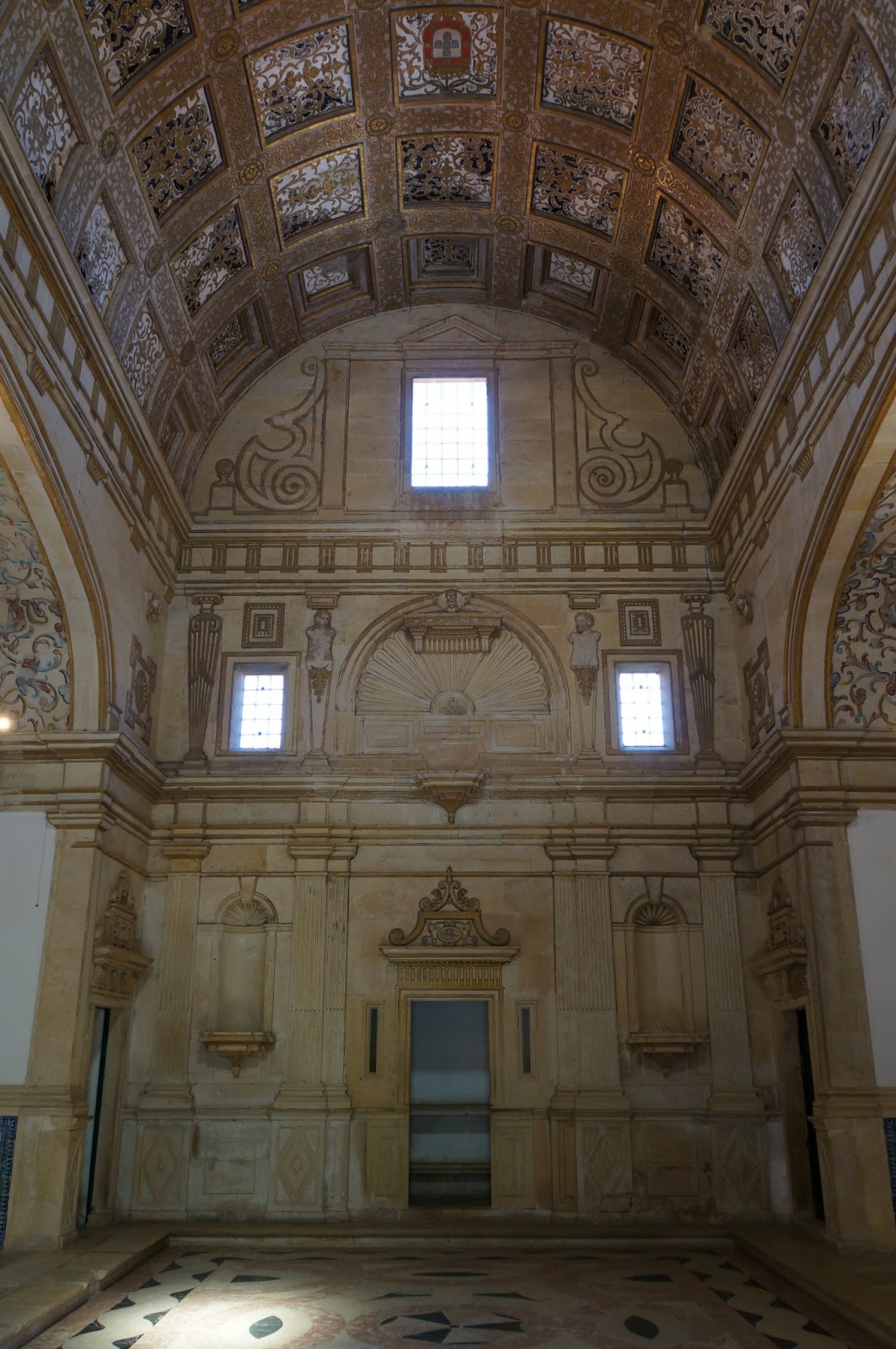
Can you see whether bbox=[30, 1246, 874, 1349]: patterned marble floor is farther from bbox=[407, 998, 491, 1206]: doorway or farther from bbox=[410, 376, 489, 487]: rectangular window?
bbox=[410, 376, 489, 487]: rectangular window

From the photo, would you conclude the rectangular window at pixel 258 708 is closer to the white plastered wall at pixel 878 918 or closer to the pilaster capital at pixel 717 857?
the pilaster capital at pixel 717 857

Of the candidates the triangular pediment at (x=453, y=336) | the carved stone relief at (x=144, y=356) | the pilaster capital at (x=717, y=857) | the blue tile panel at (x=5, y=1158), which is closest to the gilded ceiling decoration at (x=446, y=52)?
the triangular pediment at (x=453, y=336)

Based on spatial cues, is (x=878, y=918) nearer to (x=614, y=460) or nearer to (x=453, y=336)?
(x=614, y=460)

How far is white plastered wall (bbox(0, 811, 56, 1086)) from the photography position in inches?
442

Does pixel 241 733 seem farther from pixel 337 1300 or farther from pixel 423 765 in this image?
pixel 337 1300

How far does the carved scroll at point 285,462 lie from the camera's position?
621 inches

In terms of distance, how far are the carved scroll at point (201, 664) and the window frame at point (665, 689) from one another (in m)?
5.06

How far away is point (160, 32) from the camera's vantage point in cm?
1098

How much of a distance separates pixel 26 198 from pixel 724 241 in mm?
7405

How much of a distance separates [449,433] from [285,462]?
232 centimetres

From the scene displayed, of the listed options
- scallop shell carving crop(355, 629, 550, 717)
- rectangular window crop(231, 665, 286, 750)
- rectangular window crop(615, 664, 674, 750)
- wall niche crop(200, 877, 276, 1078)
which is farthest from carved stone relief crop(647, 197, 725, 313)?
wall niche crop(200, 877, 276, 1078)

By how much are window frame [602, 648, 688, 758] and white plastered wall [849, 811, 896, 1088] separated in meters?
3.12

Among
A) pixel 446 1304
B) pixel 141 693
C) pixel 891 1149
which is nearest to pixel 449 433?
pixel 141 693

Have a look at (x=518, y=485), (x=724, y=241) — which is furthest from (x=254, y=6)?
(x=518, y=485)
